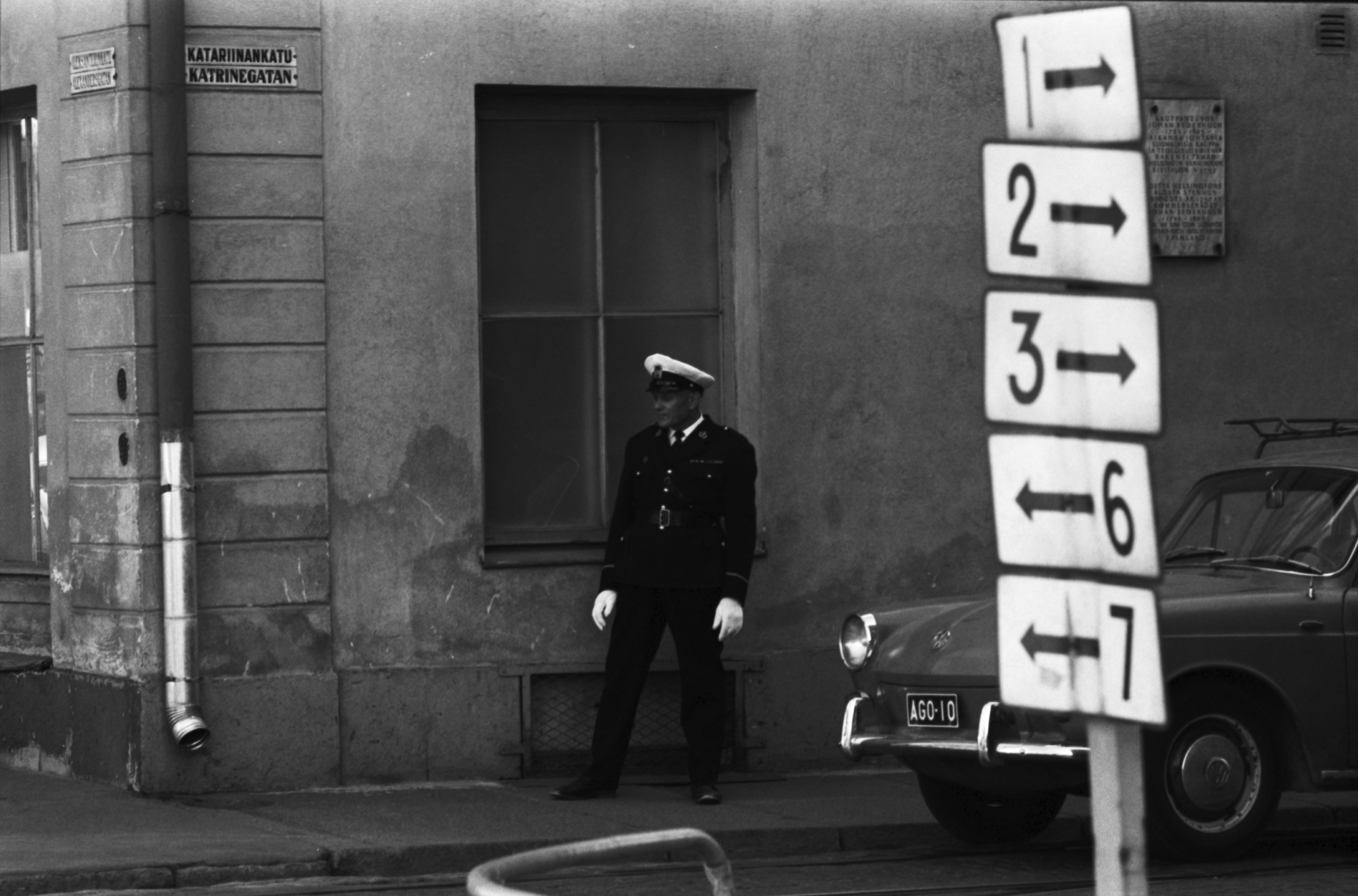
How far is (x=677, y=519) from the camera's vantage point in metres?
10.4

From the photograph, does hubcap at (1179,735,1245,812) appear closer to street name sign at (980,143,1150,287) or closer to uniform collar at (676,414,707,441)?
uniform collar at (676,414,707,441)

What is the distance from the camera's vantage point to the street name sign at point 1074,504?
393 centimetres

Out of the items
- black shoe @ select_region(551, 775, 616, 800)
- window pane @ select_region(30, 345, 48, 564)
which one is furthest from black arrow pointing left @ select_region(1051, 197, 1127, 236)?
window pane @ select_region(30, 345, 48, 564)

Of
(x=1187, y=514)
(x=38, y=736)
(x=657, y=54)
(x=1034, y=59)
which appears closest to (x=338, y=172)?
→ (x=657, y=54)

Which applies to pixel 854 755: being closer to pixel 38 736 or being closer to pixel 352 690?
pixel 352 690

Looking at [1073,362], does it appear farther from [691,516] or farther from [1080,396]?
[691,516]

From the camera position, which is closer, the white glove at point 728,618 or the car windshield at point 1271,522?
the car windshield at point 1271,522

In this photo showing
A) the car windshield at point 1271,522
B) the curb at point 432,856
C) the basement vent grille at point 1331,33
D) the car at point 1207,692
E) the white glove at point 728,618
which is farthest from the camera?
the basement vent grille at point 1331,33

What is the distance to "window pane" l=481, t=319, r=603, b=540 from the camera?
37.4 ft

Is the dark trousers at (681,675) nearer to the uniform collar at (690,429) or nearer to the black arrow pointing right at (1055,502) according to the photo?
the uniform collar at (690,429)

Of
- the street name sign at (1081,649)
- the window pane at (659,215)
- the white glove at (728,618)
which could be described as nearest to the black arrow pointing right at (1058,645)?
the street name sign at (1081,649)

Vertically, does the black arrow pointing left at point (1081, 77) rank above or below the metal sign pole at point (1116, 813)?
above

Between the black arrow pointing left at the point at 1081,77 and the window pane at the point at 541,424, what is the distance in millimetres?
7455

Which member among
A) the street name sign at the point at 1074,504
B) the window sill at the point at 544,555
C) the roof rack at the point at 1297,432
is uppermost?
the roof rack at the point at 1297,432
